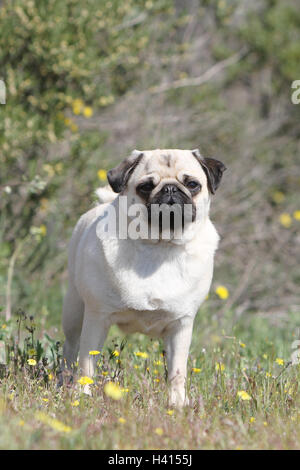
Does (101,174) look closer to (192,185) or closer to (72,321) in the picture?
(72,321)

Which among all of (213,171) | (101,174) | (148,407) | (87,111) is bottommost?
(148,407)

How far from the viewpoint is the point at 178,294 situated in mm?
3285

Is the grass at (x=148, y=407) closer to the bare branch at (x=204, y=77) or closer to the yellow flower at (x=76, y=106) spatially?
the yellow flower at (x=76, y=106)

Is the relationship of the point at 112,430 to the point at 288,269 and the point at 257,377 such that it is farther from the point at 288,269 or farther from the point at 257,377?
the point at 288,269

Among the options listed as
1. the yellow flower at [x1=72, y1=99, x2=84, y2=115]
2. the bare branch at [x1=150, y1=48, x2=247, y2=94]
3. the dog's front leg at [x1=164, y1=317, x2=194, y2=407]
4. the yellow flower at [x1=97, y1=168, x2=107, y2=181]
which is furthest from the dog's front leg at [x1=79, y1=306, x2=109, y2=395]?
the bare branch at [x1=150, y1=48, x2=247, y2=94]

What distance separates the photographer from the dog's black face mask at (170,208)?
3219 millimetres

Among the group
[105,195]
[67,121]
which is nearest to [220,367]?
[105,195]

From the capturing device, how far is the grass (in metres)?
2.43

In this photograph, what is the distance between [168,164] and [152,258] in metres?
0.50

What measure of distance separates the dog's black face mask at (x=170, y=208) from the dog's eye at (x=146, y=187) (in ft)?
0.18

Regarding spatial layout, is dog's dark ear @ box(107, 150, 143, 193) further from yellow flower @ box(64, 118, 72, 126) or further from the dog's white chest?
yellow flower @ box(64, 118, 72, 126)

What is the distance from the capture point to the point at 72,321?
3895mm

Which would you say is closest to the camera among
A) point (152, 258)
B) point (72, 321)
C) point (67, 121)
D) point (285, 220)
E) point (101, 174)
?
point (152, 258)
